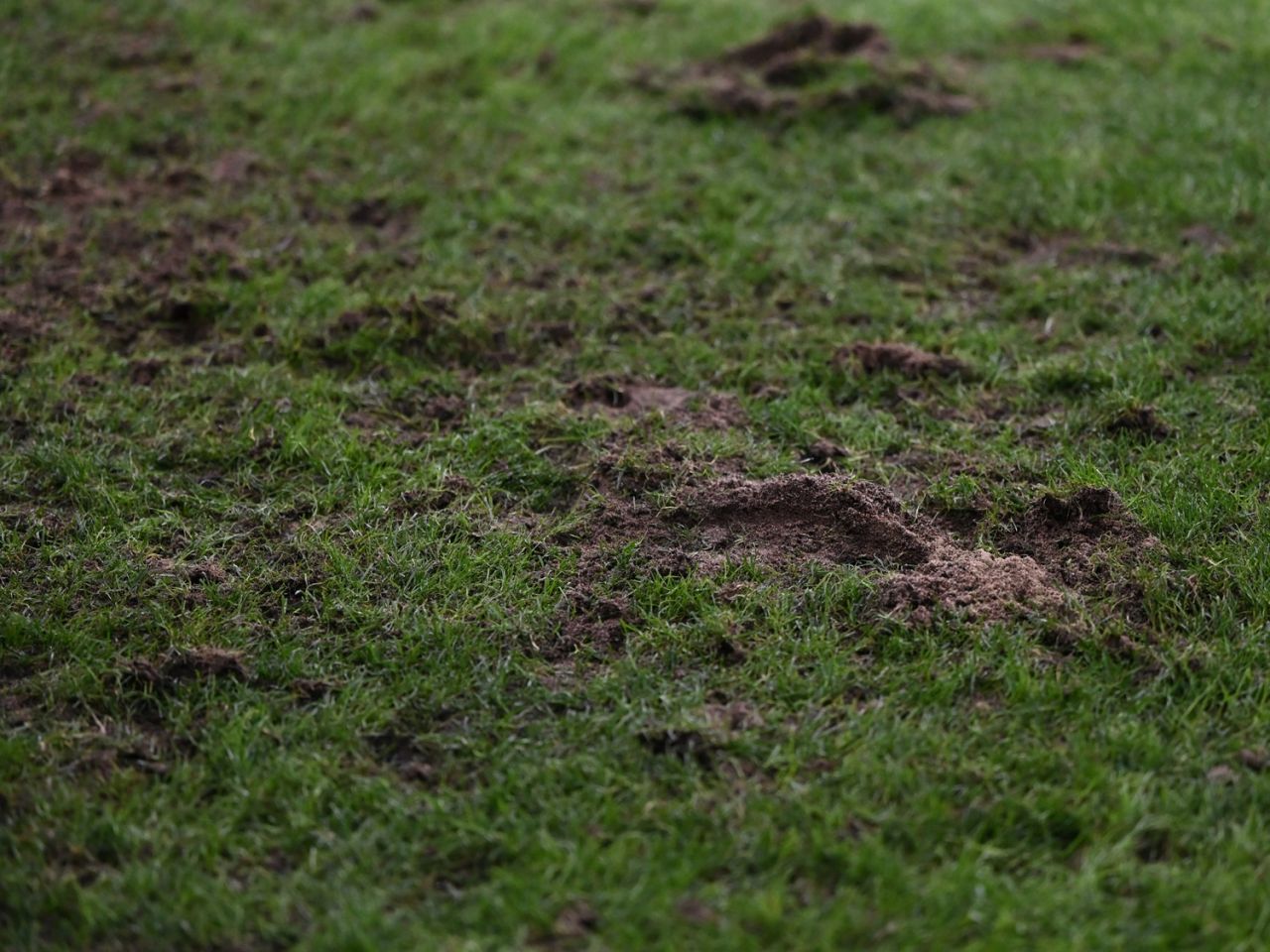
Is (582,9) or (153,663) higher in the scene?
(582,9)

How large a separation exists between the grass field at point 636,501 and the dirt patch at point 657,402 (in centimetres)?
2

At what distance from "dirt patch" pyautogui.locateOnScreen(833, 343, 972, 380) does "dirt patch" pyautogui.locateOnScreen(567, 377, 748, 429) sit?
464mm

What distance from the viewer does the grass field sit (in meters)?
2.72

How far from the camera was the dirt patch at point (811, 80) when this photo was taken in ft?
20.1

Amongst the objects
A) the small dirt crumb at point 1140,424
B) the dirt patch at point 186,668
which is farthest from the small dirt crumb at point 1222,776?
the dirt patch at point 186,668

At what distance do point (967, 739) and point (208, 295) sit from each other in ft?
10.4

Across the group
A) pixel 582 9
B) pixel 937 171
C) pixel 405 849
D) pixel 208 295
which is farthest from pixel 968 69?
pixel 405 849

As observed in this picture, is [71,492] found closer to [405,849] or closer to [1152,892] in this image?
[405,849]

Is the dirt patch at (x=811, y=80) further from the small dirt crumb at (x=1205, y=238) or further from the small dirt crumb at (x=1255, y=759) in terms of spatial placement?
the small dirt crumb at (x=1255, y=759)

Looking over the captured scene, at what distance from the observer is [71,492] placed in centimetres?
383

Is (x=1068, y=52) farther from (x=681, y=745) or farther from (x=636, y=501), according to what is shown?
(x=681, y=745)

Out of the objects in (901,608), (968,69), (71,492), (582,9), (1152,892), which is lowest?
(1152,892)

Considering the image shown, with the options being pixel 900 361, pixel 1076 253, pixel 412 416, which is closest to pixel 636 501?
pixel 412 416

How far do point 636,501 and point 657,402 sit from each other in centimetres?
57
